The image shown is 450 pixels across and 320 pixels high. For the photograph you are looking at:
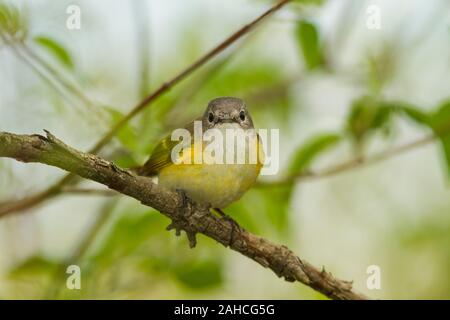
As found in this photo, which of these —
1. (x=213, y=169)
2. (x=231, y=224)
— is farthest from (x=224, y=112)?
(x=231, y=224)

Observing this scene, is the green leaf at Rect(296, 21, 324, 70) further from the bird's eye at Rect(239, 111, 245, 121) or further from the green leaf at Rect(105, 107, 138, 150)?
the green leaf at Rect(105, 107, 138, 150)

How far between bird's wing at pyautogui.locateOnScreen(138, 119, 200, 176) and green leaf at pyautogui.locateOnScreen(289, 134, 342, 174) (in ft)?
1.81

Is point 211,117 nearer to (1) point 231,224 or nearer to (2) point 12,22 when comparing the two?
(1) point 231,224

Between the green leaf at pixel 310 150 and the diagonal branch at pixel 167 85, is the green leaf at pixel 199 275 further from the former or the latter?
the diagonal branch at pixel 167 85

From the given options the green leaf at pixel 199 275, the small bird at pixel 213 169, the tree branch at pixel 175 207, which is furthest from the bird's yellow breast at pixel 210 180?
the green leaf at pixel 199 275

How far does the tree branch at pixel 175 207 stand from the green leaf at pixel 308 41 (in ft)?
3.05

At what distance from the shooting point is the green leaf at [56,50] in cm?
318

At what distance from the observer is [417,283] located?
562 cm

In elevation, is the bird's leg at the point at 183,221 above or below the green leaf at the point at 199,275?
above

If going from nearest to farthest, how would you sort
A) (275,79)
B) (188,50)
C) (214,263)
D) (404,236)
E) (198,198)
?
1. (198,198)
2. (214,263)
3. (275,79)
4. (188,50)
5. (404,236)

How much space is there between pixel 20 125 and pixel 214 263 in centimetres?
125

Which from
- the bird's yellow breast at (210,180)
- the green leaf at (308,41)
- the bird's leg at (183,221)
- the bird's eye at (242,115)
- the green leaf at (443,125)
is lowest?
the bird's leg at (183,221)
